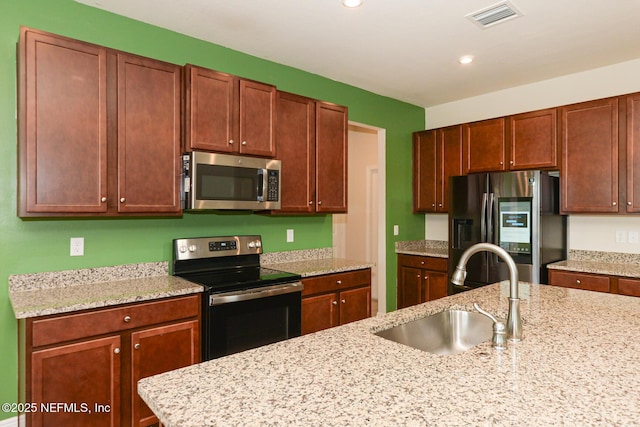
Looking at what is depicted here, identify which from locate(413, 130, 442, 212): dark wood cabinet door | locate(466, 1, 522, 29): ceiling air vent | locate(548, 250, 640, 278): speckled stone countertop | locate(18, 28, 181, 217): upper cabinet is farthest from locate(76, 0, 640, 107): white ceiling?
locate(548, 250, 640, 278): speckled stone countertop

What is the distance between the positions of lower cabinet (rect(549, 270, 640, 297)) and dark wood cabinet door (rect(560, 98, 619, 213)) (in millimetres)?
624

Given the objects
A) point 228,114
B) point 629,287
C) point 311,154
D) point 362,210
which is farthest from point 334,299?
point 362,210

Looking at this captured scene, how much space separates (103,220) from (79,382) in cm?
109

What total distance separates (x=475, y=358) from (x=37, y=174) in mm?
2360

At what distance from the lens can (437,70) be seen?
3.84 m

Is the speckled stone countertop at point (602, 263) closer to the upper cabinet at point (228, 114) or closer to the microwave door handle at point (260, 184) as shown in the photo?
the microwave door handle at point (260, 184)

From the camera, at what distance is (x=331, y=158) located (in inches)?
144

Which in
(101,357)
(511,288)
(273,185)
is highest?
(273,185)

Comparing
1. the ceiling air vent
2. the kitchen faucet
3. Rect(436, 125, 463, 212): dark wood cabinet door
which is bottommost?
the kitchen faucet

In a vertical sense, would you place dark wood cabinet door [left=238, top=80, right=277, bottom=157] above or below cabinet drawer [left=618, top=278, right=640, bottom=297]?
above

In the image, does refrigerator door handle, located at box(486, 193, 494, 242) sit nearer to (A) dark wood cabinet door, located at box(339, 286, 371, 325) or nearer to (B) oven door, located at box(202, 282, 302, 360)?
(A) dark wood cabinet door, located at box(339, 286, 371, 325)

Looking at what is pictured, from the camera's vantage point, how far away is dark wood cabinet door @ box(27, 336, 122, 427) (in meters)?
1.93

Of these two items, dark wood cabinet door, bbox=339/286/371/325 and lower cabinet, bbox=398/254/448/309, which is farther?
lower cabinet, bbox=398/254/448/309

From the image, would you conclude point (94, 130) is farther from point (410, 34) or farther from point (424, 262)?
point (424, 262)
